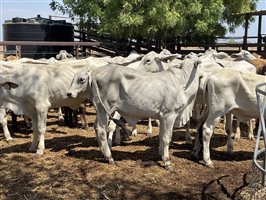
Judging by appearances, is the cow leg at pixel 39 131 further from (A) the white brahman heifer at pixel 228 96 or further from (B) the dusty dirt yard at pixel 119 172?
(A) the white brahman heifer at pixel 228 96

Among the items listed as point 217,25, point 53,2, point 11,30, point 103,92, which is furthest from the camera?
point 53,2

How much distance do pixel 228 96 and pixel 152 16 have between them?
11.0 m

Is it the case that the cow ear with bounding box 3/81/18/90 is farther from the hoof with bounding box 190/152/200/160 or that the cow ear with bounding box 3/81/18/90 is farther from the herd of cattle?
the hoof with bounding box 190/152/200/160

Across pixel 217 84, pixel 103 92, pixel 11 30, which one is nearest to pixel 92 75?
pixel 103 92

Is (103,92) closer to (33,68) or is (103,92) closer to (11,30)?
(33,68)

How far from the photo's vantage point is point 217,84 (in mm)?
6887

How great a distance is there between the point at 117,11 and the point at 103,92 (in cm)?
1166

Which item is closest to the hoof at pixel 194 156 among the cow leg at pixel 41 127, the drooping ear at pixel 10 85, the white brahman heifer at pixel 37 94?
the white brahman heifer at pixel 37 94

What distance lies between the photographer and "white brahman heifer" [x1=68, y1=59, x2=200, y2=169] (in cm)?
668

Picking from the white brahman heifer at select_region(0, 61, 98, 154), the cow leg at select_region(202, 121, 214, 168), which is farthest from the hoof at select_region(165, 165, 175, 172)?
the white brahman heifer at select_region(0, 61, 98, 154)

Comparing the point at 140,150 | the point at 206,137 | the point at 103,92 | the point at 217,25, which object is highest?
the point at 217,25

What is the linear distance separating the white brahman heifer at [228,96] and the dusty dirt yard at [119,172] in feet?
2.15

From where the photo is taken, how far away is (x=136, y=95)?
6676mm

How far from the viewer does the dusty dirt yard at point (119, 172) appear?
5.77 meters
